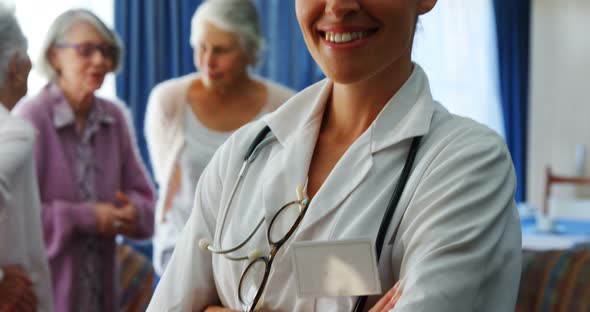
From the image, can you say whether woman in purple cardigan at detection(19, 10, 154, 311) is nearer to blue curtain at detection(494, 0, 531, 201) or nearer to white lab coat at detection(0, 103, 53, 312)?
white lab coat at detection(0, 103, 53, 312)

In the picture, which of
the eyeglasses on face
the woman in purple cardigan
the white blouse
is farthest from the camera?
the white blouse

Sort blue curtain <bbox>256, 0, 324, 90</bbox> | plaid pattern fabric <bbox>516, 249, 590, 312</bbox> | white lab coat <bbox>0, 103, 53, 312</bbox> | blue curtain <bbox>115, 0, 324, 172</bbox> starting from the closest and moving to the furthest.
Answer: white lab coat <bbox>0, 103, 53, 312</bbox> < plaid pattern fabric <bbox>516, 249, 590, 312</bbox> < blue curtain <bbox>115, 0, 324, 172</bbox> < blue curtain <bbox>256, 0, 324, 90</bbox>

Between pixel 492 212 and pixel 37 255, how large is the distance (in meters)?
1.33

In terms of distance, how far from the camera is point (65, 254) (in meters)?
2.34

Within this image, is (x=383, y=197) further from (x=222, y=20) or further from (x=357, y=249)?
(x=222, y=20)

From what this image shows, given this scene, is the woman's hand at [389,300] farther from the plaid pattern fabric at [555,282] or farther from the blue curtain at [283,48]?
the blue curtain at [283,48]

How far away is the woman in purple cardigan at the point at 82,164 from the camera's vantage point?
7.45ft

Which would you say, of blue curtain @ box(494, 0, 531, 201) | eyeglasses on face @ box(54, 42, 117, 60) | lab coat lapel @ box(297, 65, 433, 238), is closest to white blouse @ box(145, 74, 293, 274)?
eyeglasses on face @ box(54, 42, 117, 60)

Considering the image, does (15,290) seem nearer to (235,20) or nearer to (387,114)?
(387,114)

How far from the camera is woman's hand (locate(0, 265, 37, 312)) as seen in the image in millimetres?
1848

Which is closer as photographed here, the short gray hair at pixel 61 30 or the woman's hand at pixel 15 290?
the woman's hand at pixel 15 290

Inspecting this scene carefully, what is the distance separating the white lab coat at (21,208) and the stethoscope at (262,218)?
2.59 feet

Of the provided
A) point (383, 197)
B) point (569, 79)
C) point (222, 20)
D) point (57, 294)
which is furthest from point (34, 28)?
point (569, 79)

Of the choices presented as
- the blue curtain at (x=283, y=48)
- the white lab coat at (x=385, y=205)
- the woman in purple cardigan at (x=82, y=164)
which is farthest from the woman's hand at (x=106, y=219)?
the blue curtain at (x=283, y=48)
